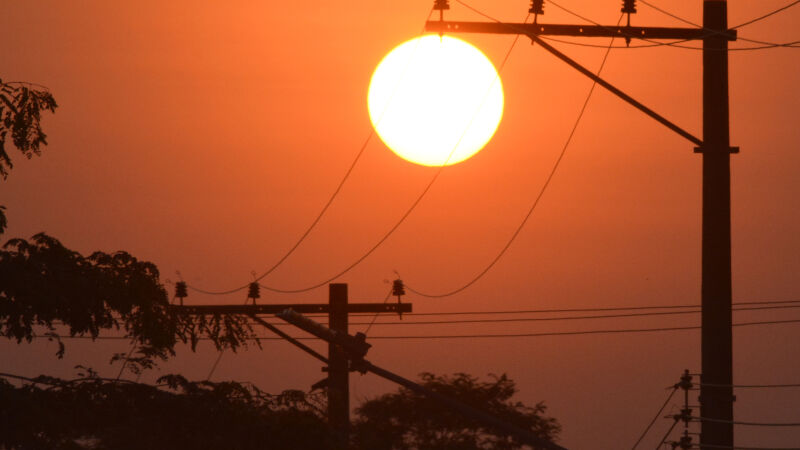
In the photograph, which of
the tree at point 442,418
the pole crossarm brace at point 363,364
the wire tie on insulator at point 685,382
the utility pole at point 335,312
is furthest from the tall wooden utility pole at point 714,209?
the tree at point 442,418

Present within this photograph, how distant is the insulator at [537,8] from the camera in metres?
18.8

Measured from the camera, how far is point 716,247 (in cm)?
1762

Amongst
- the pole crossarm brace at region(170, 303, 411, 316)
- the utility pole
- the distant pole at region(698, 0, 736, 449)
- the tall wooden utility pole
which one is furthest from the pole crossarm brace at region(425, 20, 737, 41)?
the pole crossarm brace at region(170, 303, 411, 316)

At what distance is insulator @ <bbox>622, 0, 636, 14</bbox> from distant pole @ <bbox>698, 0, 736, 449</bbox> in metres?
1.33

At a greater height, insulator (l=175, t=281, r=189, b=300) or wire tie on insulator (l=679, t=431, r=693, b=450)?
insulator (l=175, t=281, r=189, b=300)

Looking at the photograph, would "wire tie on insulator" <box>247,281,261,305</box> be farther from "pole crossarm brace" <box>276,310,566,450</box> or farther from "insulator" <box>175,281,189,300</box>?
"pole crossarm brace" <box>276,310,566,450</box>

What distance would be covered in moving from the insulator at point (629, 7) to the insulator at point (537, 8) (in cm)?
122

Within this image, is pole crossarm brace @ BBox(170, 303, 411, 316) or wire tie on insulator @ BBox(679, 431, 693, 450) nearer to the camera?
wire tie on insulator @ BBox(679, 431, 693, 450)

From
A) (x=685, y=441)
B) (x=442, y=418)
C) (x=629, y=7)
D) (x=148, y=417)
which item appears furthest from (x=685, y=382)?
(x=442, y=418)

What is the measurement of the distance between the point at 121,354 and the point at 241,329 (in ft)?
4.95

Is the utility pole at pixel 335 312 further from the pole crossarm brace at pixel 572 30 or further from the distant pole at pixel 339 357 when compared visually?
the pole crossarm brace at pixel 572 30

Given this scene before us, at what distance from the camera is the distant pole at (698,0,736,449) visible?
1719cm

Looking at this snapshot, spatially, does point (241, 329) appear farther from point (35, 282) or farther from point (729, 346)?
point (729, 346)

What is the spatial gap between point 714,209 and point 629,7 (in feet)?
11.3
